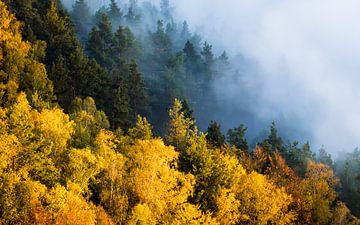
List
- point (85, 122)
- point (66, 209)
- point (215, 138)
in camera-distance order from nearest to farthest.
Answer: point (66, 209) → point (85, 122) → point (215, 138)

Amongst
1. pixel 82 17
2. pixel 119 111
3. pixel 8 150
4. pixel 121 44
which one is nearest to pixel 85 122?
pixel 119 111

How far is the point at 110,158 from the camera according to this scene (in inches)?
2140

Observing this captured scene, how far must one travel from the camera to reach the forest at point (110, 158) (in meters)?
46.6

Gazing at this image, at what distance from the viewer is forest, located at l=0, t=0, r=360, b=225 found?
46562 mm

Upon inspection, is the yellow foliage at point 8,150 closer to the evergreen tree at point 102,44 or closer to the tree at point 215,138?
the tree at point 215,138

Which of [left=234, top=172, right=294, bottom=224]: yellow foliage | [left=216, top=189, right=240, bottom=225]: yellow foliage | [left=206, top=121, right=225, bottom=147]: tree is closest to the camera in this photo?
[left=216, top=189, right=240, bottom=225]: yellow foliage

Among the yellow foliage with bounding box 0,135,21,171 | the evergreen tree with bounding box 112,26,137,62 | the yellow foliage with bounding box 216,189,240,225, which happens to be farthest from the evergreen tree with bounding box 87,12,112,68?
the yellow foliage with bounding box 0,135,21,171

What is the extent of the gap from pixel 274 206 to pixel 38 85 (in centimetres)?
4185

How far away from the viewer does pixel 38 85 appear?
7125 cm

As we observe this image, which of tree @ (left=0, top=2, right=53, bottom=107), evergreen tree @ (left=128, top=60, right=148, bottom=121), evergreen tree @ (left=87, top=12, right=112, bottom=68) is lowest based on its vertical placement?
tree @ (left=0, top=2, right=53, bottom=107)

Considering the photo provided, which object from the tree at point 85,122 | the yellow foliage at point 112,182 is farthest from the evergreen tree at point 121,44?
the yellow foliage at point 112,182

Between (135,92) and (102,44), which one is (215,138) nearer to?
(135,92)

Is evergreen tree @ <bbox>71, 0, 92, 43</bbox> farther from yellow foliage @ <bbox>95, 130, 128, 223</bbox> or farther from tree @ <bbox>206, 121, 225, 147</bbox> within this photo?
yellow foliage @ <bbox>95, 130, 128, 223</bbox>

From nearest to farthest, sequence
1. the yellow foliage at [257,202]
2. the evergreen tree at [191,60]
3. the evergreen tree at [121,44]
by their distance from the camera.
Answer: the yellow foliage at [257,202] → the evergreen tree at [121,44] → the evergreen tree at [191,60]
